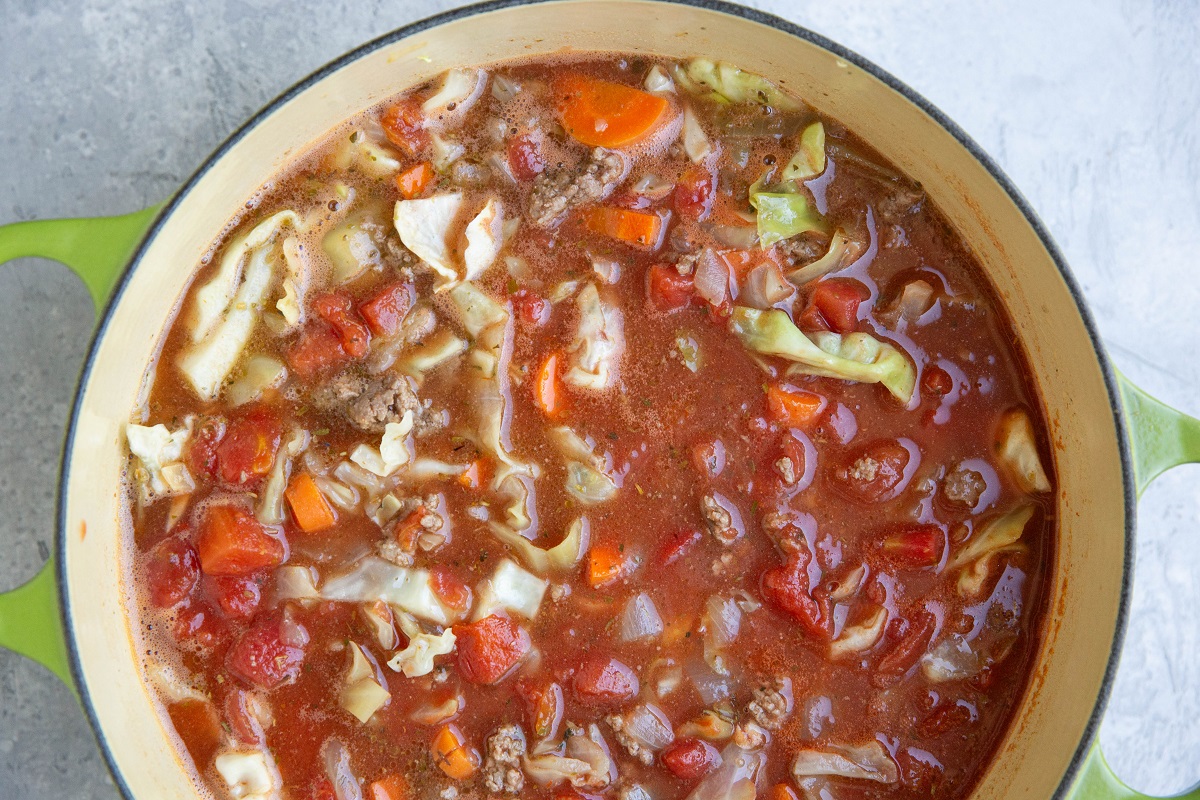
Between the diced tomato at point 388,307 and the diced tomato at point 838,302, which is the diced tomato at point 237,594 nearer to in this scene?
the diced tomato at point 388,307

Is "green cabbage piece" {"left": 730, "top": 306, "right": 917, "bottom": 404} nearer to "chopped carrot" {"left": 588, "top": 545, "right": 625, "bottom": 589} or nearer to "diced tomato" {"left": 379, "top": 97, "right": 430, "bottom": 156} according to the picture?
"chopped carrot" {"left": 588, "top": 545, "right": 625, "bottom": 589}

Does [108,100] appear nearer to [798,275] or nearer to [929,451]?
[798,275]

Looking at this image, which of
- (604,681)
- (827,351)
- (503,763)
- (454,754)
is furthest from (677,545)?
(454,754)

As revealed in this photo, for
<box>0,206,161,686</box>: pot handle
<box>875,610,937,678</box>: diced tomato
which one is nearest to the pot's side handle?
<box>875,610,937,678</box>: diced tomato

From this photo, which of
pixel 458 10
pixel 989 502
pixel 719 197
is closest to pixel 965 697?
pixel 989 502

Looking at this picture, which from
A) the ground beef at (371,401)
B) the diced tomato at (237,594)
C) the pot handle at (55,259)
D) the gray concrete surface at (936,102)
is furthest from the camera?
the gray concrete surface at (936,102)

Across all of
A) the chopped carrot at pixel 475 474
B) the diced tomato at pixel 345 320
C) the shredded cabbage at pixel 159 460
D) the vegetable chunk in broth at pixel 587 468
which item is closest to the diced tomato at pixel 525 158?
the vegetable chunk in broth at pixel 587 468
